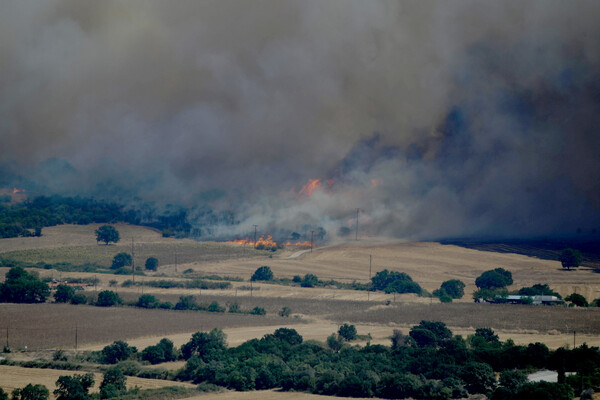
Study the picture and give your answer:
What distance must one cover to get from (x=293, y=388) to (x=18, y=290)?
1181 inches

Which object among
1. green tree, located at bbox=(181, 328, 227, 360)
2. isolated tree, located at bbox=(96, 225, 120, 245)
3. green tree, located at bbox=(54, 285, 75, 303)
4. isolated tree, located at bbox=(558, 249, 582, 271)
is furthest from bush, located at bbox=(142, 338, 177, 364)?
isolated tree, located at bbox=(96, 225, 120, 245)

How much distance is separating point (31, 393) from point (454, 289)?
3880 cm

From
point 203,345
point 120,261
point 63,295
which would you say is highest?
point 120,261

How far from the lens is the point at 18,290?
55.7 meters

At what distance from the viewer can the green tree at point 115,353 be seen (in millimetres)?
37938

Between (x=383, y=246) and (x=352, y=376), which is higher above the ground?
(x=383, y=246)

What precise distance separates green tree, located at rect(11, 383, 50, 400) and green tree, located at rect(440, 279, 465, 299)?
3752 centimetres

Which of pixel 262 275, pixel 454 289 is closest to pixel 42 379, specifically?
pixel 262 275

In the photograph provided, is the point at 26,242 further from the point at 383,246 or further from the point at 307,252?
the point at 383,246

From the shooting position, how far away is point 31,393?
1160 inches

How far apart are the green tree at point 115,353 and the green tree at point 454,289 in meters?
29.9

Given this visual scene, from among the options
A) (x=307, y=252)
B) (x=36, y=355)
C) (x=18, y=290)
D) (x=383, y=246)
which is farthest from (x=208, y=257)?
(x=36, y=355)

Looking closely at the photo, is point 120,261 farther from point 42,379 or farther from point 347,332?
point 42,379

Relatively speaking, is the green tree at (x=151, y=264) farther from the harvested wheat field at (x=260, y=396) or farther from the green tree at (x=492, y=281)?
the harvested wheat field at (x=260, y=396)
